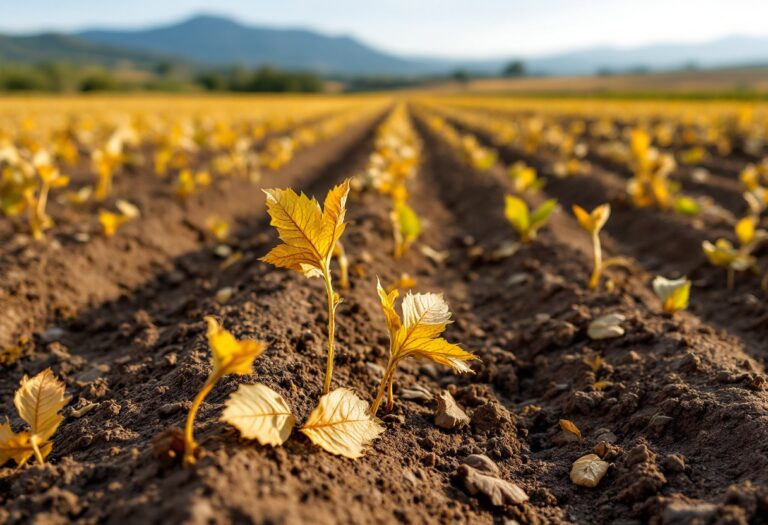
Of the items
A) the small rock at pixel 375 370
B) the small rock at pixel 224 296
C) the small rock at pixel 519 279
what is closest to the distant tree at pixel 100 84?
the small rock at pixel 224 296

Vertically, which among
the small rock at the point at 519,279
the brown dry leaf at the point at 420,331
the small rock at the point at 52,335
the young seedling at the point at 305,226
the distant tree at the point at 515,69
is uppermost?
the distant tree at the point at 515,69

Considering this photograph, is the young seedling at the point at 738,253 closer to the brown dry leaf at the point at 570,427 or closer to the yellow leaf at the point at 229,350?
the brown dry leaf at the point at 570,427

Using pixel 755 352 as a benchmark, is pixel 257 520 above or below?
above

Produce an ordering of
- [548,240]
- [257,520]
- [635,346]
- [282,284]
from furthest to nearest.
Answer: [548,240], [282,284], [635,346], [257,520]

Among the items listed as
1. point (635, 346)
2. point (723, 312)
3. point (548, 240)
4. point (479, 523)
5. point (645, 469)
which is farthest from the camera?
point (548, 240)

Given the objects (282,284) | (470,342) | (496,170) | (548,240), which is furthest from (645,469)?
(496,170)

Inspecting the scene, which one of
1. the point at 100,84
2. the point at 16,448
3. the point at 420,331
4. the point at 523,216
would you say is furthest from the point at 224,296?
the point at 100,84

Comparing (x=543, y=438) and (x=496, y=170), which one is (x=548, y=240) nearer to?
(x=543, y=438)

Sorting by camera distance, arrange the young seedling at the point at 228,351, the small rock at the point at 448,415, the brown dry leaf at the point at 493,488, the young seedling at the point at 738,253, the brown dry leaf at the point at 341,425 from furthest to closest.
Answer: the young seedling at the point at 738,253 → the small rock at the point at 448,415 → the brown dry leaf at the point at 493,488 → the brown dry leaf at the point at 341,425 → the young seedling at the point at 228,351

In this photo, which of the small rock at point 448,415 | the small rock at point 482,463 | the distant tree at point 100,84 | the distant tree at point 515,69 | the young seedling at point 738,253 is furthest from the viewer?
the distant tree at point 515,69
